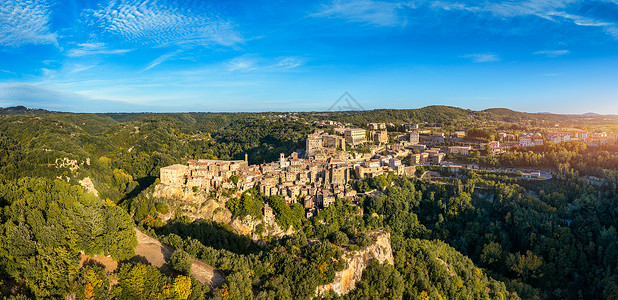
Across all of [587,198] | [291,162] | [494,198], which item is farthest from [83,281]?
[587,198]

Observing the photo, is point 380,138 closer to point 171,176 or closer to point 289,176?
point 289,176

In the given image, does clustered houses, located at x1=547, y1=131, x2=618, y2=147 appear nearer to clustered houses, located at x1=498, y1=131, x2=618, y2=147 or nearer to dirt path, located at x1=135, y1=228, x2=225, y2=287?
clustered houses, located at x1=498, y1=131, x2=618, y2=147

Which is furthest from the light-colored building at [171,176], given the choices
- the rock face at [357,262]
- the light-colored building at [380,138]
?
the light-colored building at [380,138]

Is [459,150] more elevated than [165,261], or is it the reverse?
[459,150]

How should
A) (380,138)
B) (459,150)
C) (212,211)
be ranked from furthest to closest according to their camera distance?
(380,138), (459,150), (212,211)

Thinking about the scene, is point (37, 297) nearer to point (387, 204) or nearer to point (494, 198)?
point (387, 204)

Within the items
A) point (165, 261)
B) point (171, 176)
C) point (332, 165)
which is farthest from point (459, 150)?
point (165, 261)

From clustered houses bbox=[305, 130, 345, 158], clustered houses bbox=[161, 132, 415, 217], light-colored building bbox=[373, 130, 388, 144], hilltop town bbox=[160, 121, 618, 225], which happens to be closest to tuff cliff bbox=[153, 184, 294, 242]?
hilltop town bbox=[160, 121, 618, 225]
